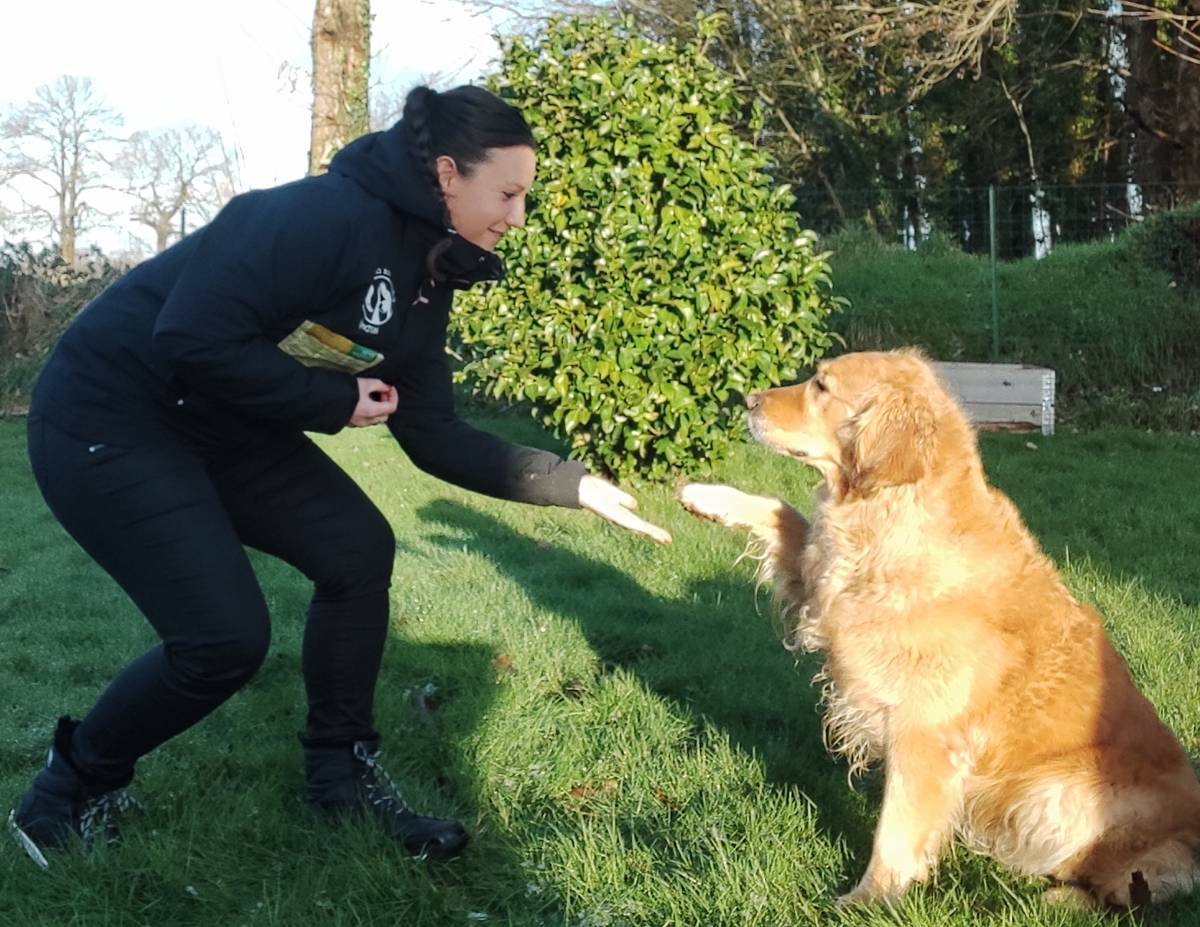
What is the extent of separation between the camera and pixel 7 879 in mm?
2977

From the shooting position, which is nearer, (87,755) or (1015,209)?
(87,755)

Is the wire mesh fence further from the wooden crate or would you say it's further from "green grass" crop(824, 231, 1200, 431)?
the wooden crate

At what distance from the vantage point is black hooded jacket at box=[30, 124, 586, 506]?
2670mm

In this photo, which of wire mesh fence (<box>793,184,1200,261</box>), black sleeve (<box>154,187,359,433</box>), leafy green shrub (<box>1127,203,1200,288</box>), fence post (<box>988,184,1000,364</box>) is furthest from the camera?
wire mesh fence (<box>793,184,1200,261</box>)

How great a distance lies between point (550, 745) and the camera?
3.83 m

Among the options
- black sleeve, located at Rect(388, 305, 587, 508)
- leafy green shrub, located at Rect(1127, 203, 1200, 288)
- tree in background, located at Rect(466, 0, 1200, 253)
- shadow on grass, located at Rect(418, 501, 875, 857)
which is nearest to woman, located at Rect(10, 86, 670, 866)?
black sleeve, located at Rect(388, 305, 587, 508)

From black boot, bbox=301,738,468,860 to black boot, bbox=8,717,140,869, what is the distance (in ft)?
1.73

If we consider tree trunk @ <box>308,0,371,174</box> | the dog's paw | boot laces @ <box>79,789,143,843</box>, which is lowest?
boot laces @ <box>79,789,143,843</box>

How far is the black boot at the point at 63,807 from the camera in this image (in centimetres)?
307

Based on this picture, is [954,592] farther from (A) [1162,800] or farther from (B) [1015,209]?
(B) [1015,209]

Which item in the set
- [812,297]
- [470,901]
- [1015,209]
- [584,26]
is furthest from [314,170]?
[470,901]

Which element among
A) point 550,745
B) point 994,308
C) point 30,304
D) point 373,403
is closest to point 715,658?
point 550,745

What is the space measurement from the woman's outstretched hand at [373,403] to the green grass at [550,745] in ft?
3.77

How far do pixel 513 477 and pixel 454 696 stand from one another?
132 centimetres
